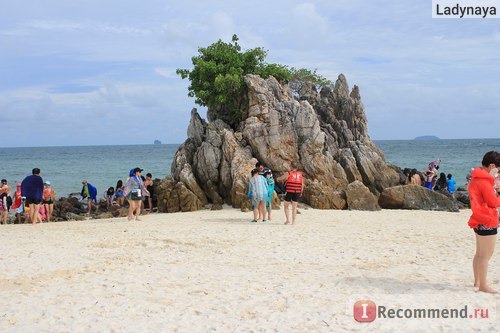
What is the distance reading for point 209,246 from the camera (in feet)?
46.9

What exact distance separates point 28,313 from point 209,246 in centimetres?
647

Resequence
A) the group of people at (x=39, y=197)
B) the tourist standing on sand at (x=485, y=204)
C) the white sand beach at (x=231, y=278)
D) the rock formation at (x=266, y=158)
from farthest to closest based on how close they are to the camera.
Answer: the rock formation at (x=266, y=158) → the group of people at (x=39, y=197) → the tourist standing on sand at (x=485, y=204) → the white sand beach at (x=231, y=278)

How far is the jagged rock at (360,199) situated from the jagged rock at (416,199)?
1.52 m

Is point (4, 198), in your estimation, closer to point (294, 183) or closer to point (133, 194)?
point (133, 194)

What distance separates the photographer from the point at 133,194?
20.0 m

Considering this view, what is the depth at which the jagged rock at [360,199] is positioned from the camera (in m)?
25.3

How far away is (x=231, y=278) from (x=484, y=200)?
16.9 feet

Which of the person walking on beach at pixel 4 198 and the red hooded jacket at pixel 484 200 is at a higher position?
the red hooded jacket at pixel 484 200

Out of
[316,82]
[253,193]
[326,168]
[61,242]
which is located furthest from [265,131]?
[61,242]

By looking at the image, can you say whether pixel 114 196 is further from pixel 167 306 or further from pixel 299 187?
pixel 167 306

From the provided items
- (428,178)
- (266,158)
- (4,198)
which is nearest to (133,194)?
(4,198)

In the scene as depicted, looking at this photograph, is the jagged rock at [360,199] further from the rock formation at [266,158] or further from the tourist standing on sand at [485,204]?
the tourist standing on sand at [485,204]

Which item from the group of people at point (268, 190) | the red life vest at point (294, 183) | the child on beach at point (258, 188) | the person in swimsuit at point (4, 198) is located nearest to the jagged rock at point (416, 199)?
the group of people at point (268, 190)

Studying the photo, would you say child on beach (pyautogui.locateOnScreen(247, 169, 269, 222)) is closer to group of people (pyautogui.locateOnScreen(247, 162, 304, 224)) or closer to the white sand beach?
group of people (pyautogui.locateOnScreen(247, 162, 304, 224))
